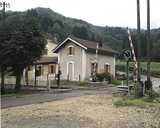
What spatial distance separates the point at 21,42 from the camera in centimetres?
3681

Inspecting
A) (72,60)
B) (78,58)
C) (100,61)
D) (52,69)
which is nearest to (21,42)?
(78,58)

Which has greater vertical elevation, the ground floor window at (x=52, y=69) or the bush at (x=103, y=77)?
the ground floor window at (x=52, y=69)

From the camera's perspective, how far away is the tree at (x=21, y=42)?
1451 inches

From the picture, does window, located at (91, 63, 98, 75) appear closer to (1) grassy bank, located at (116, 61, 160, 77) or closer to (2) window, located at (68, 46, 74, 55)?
(2) window, located at (68, 46, 74, 55)

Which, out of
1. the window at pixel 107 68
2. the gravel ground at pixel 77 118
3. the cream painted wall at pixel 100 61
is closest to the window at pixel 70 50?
the cream painted wall at pixel 100 61

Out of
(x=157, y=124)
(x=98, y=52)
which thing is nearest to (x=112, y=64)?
(x=98, y=52)

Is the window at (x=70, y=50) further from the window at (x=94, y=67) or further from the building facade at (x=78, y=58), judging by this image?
the window at (x=94, y=67)

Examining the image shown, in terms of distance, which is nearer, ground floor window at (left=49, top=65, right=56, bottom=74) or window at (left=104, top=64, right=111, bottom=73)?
window at (left=104, top=64, right=111, bottom=73)

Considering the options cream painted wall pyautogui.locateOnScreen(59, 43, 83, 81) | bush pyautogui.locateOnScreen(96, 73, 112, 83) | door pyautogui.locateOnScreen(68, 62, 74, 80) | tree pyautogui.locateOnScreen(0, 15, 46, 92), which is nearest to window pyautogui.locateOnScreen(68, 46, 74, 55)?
cream painted wall pyautogui.locateOnScreen(59, 43, 83, 81)

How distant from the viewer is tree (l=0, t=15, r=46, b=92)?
121 feet

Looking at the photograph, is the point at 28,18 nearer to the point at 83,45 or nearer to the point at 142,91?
the point at 142,91

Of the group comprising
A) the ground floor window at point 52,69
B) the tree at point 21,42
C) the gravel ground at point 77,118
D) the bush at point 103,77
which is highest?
the tree at point 21,42

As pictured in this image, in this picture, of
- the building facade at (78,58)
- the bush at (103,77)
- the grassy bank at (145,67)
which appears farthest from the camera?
the grassy bank at (145,67)

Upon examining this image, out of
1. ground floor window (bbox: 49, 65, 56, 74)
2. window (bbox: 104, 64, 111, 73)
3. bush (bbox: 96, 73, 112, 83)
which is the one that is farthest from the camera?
ground floor window (bbox: 49, 65, 56, 74)
